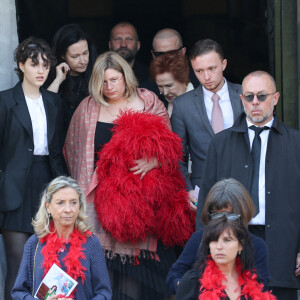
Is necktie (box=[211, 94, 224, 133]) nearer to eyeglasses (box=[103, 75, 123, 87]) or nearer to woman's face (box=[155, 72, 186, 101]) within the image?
woman's face (box=[155, 72, 186, 101])

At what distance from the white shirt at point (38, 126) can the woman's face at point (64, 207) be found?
860 millimetres

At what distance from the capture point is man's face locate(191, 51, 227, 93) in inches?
234

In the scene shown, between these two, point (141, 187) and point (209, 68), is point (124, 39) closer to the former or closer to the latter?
point (209, 68)

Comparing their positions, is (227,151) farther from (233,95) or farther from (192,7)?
(192,7)

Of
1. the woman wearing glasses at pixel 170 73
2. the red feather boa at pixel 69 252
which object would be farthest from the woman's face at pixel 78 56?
the red feather boa at pixel 69 252

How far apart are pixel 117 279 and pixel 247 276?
1686mm

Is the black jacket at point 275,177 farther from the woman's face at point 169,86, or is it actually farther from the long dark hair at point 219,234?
the woman's face at point 169,86

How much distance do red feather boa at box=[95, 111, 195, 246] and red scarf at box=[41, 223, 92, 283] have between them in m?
0.73

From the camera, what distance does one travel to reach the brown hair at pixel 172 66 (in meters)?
6.41

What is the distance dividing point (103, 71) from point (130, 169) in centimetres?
72

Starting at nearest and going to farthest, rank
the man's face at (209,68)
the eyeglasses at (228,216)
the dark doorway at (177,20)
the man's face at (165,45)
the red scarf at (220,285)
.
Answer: the red scarf at (220,285), the eyeglasses at (228,216), the man's face at (209,68), the man's face at (165,45), the dark doorway at (177,20)

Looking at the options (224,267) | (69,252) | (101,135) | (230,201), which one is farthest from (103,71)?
(224,267)

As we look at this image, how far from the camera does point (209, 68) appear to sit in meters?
5.96

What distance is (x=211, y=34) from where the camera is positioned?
31.7ft
